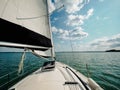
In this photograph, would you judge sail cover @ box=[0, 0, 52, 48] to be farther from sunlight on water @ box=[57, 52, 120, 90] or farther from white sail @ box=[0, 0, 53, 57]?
sunlight on water @ box=[57, 52, 120, 90]

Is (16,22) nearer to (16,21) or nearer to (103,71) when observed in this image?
(16,21)

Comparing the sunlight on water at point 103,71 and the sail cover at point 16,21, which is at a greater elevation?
the sail cover at point 16,21

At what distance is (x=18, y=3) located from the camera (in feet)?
9.89

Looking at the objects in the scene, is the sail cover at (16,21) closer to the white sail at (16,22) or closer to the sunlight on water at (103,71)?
the white sail at (16,22)

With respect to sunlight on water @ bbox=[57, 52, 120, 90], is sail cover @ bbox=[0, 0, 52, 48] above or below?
above

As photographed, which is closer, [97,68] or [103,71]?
[103,71]

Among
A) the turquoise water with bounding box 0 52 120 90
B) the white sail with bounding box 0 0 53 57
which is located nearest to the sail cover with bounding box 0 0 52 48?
the white sail with bounding box 0 0 53 57

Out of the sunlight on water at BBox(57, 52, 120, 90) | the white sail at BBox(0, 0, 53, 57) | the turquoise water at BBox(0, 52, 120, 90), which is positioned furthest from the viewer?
the turquoise water at BBox(0, 52, 120, 90)

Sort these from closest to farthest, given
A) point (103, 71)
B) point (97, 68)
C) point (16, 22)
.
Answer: point (16, 22) → point (103, 71) → point (97, 68)

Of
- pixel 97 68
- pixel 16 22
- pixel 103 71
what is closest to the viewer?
pixel 16 22

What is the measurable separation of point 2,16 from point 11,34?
424mm

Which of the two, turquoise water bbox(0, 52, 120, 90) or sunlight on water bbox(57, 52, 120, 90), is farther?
turquoise water bbox(0, 52, 120, 90)

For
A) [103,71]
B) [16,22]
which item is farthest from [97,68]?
[16,22]

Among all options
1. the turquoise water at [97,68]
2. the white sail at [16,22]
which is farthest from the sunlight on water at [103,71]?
the white sail at [16,22]
